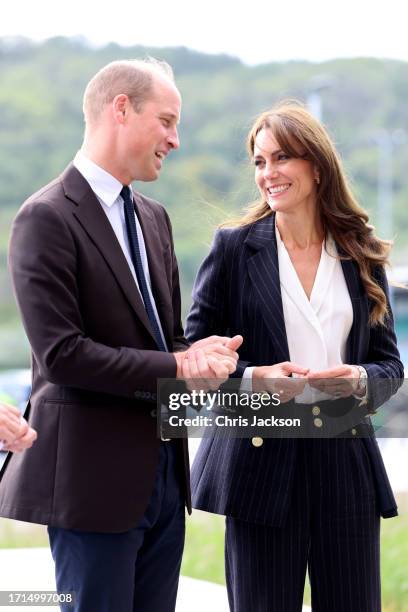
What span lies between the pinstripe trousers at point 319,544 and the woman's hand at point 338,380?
0.16 metres

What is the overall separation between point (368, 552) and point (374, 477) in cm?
20

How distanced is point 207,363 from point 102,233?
39 cm

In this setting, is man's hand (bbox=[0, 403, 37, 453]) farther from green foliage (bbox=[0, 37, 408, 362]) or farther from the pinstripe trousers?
green foliage (bbox=[0, 37, 408, 362])

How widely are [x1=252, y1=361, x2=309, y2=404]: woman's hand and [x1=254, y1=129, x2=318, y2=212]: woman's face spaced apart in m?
0.49

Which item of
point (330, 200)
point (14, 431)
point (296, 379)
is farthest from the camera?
point (330, 200)

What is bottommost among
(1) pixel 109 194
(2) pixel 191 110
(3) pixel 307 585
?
(3) pixel 307 585

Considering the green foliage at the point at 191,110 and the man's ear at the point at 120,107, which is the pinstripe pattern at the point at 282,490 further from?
the green foliage at the point at 191,110

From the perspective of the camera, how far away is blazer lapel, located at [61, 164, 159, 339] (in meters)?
2.19

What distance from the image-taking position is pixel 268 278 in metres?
2.62

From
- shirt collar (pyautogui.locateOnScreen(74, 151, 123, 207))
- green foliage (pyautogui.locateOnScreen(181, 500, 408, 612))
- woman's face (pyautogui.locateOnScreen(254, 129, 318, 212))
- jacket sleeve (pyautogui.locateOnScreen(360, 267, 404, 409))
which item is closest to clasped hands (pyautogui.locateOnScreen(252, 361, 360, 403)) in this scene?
jacket sleeve (pyautogui.locateOnScreen(360, 267, 404, 409))

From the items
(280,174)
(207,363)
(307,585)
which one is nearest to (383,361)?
(280,174)

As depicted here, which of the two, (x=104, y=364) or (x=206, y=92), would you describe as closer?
(x=104, y=364)

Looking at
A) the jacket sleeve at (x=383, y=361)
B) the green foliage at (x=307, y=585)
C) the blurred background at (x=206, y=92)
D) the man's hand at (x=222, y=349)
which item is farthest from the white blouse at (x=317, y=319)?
the blurred background at (x=206, y=92)

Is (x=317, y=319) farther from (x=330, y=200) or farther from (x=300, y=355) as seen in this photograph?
(x=330, y=200)
